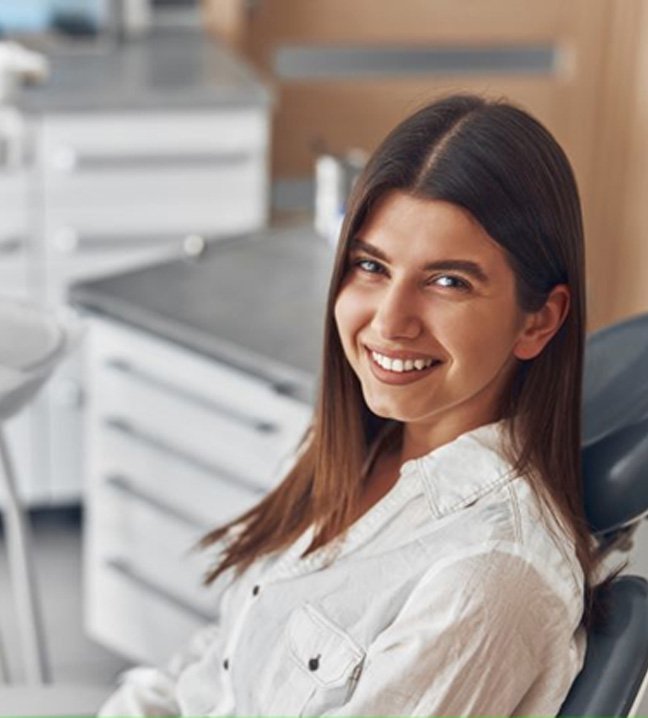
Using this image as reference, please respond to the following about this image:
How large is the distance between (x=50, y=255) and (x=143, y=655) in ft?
3.12

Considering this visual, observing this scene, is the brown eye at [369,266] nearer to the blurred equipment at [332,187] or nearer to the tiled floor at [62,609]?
the blurred equipment at [332,187]

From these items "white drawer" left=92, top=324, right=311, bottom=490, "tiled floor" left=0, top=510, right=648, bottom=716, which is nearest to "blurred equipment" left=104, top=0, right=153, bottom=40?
"tiled floor" left=0, top=510, right=648, bottom=716

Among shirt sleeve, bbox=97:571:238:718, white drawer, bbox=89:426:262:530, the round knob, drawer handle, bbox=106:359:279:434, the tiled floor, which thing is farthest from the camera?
the tiled floor

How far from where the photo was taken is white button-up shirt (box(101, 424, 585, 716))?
126 cm

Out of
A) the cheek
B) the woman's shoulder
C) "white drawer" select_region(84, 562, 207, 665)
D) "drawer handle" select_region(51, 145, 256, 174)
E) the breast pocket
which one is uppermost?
the cheek

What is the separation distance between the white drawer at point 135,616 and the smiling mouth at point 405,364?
126 centimetres

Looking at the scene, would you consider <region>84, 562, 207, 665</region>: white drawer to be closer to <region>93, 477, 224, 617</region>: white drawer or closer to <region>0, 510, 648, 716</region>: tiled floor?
<region>93, 477, 224, 617</region>: white drawer

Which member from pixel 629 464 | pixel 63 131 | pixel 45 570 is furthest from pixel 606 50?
pixel 629 464

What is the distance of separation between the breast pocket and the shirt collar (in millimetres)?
136

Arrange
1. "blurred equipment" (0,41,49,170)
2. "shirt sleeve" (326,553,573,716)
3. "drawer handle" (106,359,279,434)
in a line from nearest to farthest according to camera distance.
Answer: "shirt sleeve" (326,553,573,716) < "drawer handle" (106,359,279,434) < "blurred equipment" (0,41,49,170)

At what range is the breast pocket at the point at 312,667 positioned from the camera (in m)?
1.36

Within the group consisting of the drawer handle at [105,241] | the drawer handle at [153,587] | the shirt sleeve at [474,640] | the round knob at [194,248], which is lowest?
the drawer handle at [153,587]

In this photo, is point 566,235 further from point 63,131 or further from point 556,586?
point 63,131

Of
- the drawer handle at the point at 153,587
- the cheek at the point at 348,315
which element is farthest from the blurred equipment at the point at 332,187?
the cheek at the point at 348,315
